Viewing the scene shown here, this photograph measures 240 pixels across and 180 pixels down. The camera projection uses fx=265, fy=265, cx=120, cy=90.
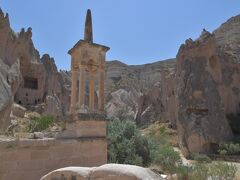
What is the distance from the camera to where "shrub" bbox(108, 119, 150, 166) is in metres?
10.3

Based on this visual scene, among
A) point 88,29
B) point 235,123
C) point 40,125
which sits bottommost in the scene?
point 235,123

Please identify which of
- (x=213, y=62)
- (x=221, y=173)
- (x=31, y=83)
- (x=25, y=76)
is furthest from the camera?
(x=31, y=83)

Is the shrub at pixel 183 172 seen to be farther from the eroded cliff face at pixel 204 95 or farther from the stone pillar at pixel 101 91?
the eroded cliff face at pixel 204 95

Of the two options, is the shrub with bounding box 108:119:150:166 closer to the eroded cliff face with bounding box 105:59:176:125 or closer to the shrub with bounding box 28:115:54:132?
the shrub with bounding box 28:115:54:132

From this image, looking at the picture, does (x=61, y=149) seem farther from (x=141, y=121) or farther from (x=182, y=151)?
(x=141, y=121)

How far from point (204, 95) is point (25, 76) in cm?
2734

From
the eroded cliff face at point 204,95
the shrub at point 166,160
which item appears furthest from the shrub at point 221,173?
the eroded cliff face at point 204,95

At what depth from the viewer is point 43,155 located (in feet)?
22.6

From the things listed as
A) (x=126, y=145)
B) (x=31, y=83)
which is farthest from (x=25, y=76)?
(x=126, y=145)

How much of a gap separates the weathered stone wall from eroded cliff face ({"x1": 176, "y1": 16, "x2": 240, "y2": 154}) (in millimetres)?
17005

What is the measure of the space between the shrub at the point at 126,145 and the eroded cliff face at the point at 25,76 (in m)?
15.8

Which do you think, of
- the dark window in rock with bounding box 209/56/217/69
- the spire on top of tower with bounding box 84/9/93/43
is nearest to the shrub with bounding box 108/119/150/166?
the spire on top of tower with bounding box 84/9/93/43

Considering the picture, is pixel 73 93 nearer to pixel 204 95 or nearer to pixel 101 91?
pixel 101 91

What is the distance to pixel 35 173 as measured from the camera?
22.1 ft
